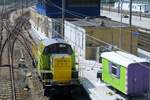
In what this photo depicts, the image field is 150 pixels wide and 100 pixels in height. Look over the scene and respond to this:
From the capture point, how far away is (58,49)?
67.4 ft

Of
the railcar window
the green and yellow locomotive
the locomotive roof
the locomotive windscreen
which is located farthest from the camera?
the railcar window

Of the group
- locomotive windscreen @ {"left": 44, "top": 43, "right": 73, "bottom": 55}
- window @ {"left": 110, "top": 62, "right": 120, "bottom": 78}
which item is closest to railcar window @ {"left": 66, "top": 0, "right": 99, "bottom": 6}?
locomotive windscreen @ {"left": 44, "top": 43, "right": 73, "bottom": 55}

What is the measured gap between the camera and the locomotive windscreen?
20.5 meters

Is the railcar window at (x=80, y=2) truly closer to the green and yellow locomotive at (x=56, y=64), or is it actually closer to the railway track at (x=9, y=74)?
the railway track at (x=9, y=74)

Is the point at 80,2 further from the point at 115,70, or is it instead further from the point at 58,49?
the point at 115,70

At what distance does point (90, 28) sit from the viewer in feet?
98.8

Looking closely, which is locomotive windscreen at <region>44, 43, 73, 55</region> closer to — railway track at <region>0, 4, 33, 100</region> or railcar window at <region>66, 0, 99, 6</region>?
railway track at <region>0, 4, 33, 100</region>

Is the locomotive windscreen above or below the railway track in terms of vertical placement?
above

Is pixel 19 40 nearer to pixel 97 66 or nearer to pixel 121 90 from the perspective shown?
pixel 97 66

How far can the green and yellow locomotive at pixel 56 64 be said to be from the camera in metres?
19.7

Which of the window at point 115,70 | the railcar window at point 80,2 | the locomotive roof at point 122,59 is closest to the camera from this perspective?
the locomotive roof at point 122,59

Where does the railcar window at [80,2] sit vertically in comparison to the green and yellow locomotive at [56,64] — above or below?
above

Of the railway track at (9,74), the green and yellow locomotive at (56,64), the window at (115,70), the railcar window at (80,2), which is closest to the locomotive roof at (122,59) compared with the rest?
the window at (115,70)

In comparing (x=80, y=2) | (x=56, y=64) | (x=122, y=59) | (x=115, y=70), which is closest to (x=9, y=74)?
(x=56, y=64)
